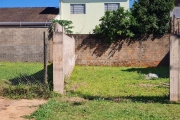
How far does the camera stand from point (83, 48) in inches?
648

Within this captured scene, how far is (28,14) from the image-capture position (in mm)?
23984

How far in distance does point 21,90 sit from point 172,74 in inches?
149

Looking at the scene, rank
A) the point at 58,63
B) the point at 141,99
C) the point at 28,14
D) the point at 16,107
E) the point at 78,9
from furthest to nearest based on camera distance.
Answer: the point at 28,14
the point at 78,9
the point at 58,63
the point at 141,99
the point at 16,107

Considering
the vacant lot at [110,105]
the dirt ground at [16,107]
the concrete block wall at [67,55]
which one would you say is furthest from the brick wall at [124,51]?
the dirt ground at [16,107]

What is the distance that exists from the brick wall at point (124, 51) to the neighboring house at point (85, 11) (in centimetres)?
688

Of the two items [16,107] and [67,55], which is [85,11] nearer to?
[67,55]

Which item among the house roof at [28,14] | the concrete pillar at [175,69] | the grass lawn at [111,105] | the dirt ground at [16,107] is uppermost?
the house roof at [28,14]

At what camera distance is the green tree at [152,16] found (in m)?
16.0

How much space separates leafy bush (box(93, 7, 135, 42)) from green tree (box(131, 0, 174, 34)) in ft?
1.68

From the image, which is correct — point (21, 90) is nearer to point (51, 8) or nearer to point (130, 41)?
point (130, 41)

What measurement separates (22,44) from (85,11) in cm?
734

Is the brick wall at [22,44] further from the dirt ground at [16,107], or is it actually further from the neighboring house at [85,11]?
the dirt ground at [16,107]

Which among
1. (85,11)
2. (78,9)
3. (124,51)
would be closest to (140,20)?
(124,51)

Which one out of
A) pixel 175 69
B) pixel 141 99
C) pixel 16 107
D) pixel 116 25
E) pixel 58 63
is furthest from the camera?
pixel 116 25
